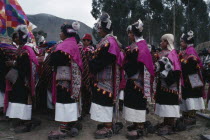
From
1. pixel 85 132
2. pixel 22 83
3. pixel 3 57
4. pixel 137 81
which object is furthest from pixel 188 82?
pixel 3 57

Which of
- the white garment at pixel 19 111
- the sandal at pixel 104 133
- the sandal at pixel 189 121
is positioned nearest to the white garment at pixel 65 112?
the sandal at pixel 104 133

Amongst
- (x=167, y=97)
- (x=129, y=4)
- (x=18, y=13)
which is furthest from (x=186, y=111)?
(x=129, y=4)

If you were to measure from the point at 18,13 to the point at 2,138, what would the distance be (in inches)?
→ 135

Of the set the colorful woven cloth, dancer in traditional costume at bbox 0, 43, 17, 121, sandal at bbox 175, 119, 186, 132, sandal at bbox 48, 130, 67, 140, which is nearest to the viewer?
sandal at bbox 48, 130, 67, 140

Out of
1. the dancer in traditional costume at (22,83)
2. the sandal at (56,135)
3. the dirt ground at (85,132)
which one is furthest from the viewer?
the dancer in traditional costume at (22,83)

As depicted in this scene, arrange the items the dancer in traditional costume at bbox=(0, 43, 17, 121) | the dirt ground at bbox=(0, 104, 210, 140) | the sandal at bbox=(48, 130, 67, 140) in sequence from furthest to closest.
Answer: the dancer in traditional costume at bbox=(0, 43, 17, 121), the dirt ground at bbox=(0, 104, 210, 140), the sandal at bbox=(48, 130, 67, 140)

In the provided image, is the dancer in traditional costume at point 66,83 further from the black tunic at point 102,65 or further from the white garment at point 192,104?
the white garment at point 192,104

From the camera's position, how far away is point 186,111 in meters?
5.73

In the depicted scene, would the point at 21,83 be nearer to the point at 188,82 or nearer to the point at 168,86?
the point at 168,86

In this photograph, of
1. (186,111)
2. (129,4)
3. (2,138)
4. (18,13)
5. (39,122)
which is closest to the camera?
(2,138)

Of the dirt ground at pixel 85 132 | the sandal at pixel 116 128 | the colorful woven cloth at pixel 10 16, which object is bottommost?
the dirt ground at pixel 85 132

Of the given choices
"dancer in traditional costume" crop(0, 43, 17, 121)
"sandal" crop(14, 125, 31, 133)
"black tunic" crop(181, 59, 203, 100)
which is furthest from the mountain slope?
"sandal" crop(14, 125, 31, 133)

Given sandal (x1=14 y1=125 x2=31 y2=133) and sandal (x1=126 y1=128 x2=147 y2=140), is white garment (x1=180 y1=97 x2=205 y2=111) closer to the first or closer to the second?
sandal (x1=126 y1=128 x2=147 y2=140)

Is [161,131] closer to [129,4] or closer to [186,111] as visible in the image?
A: [186,111]
